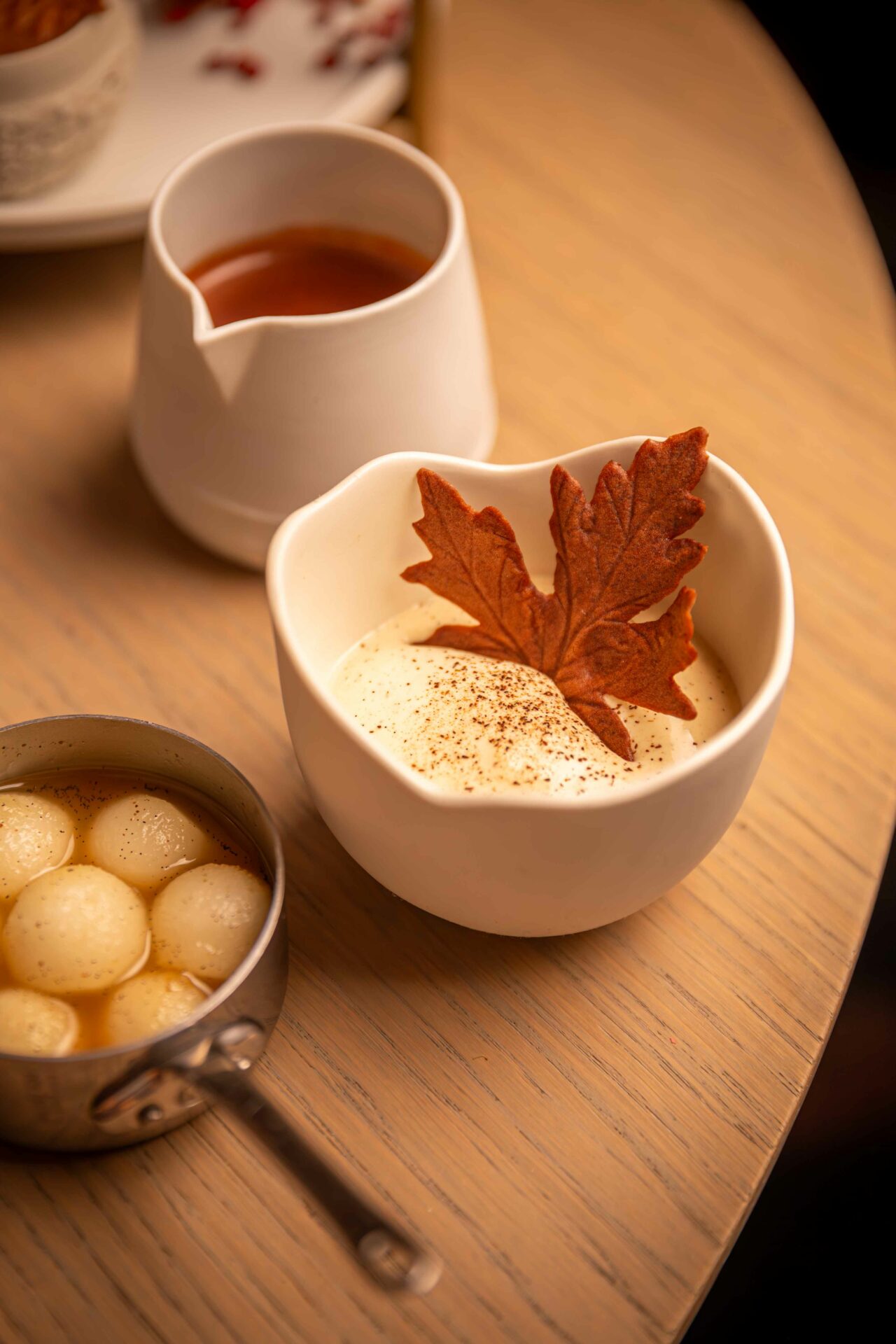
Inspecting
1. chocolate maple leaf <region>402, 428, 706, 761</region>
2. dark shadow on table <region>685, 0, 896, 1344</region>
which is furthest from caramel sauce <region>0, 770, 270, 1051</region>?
dark shadow on table <region>685, 0, 896, 1344</region>

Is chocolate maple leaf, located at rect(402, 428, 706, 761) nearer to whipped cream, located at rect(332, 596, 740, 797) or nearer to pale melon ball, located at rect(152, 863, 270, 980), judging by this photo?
whipped cream, located at rect(332, 596, 740, 797)

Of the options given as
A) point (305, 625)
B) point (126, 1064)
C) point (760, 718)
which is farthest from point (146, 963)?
point (760, 718)

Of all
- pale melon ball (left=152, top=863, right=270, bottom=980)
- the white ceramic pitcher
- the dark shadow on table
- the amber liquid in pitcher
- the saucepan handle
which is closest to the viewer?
the saucepan handle

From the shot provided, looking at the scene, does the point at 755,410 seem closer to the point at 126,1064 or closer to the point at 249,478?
the point at 249,478

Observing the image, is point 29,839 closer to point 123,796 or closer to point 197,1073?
point 123,796

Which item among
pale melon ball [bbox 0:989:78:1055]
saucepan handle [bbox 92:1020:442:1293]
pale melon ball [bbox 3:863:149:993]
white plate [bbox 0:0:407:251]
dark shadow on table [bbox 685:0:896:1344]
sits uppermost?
white plate [bbox 0:0:407:251]

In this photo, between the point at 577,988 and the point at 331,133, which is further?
the point at 331,133

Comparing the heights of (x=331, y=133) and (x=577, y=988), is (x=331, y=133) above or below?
above
